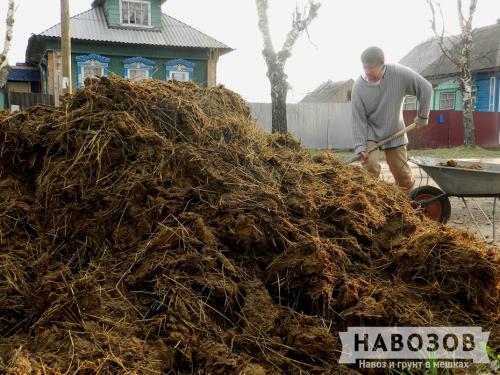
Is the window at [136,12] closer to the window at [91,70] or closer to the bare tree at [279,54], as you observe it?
the window at [91,70]

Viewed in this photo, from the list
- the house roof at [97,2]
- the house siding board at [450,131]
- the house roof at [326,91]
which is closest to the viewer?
the house siding board at [450,131]

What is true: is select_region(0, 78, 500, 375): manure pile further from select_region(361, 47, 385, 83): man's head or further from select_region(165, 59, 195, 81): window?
select_region(165, 59, 195, 81): window

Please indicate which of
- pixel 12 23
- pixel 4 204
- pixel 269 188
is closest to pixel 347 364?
pixel 269 188

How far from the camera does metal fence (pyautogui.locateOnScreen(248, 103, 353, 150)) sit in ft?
64.5

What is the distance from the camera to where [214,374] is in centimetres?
210

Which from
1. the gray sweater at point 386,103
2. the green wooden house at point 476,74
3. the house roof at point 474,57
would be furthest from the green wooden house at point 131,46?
the gray sweater at point 386,103

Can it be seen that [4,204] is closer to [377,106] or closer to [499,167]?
[377,106]

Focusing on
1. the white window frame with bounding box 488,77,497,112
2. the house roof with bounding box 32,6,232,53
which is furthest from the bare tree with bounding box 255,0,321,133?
the white window frame with bounding box 488,77,497,112

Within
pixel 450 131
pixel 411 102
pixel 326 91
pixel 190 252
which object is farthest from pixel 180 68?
pixel 326 91

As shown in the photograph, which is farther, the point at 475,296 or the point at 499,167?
the point at 499,167

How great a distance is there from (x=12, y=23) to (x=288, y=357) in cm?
1402

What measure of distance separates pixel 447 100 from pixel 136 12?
17.7m

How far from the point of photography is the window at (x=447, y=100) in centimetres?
2683

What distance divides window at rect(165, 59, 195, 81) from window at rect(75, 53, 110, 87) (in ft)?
8.11
